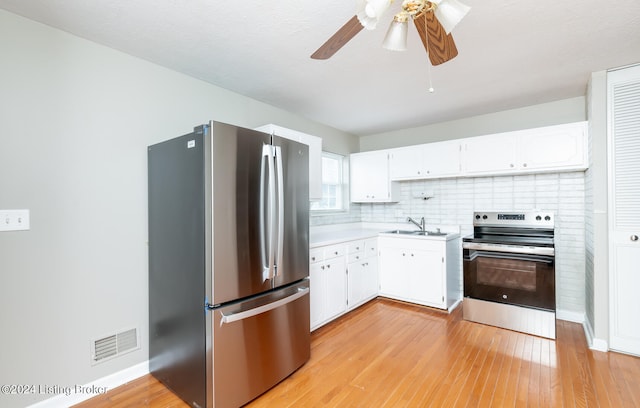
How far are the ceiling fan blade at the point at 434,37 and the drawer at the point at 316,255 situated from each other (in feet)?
6.18

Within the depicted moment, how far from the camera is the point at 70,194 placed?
6.36 feet

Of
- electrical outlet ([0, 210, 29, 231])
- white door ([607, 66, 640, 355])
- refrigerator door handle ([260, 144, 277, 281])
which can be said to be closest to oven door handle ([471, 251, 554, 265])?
white door ([607, 66, 640, 355])

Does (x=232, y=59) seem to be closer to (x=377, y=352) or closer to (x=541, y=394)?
(x=377, y=352)

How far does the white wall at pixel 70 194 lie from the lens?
1733 millimetres

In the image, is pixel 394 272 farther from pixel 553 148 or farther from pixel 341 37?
pixel 341 37

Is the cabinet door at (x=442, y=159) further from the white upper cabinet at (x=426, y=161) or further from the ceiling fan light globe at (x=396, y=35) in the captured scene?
the ceiling fan light globe at (x=396, y=35)

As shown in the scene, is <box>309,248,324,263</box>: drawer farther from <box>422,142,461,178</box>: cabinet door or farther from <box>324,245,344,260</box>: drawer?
<box>422,142,461,178</box>: cabinet door

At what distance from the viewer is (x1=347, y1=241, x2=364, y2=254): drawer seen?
3371 millimetres

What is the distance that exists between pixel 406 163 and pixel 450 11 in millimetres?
2916

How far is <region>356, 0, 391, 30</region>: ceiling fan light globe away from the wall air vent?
2.57 meters

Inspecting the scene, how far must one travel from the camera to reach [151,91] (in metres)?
2.33

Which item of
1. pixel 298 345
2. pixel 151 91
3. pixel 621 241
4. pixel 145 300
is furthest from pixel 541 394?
pixel 151 91

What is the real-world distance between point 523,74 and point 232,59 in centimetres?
253

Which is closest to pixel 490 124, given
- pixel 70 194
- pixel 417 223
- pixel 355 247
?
pixel 417 223
